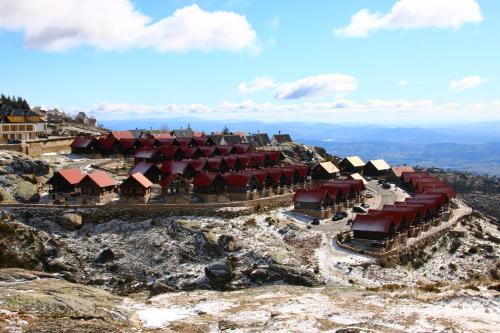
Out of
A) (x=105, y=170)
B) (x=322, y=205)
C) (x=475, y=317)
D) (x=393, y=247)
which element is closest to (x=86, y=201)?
(x=105, y=170)

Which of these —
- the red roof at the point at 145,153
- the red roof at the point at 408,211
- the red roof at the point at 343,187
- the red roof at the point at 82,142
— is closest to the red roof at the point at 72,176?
the red roof at the point at 145,153

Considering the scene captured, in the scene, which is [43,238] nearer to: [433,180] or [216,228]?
[216,228]

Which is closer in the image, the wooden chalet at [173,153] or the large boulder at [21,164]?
the large boulder at [21,164]

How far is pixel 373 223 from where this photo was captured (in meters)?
66.7

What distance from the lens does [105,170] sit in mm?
94812

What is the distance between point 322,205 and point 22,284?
151ft

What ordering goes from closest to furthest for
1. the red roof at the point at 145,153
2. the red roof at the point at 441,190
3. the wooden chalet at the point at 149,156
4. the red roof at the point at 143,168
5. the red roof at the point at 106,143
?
the red roof at the point at 143,168, the red roof at the point at 441,190, the wooden chalet at the point at 149,156, the red roof at the point at 145,153, the red roof at the point at 106,143

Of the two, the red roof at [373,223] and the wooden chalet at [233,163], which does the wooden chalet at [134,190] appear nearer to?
the wooden chalet at [233,163]

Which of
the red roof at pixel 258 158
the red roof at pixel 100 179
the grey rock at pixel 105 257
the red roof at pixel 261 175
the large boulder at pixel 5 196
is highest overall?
the red roof at pixel 258 158

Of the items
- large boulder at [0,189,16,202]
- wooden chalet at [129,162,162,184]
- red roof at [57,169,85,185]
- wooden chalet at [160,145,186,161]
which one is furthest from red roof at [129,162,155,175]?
large boulder at [0,189,16,202]

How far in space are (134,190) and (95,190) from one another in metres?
5.62

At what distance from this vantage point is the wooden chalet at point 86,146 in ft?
355

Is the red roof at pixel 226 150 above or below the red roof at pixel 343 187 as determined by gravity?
above

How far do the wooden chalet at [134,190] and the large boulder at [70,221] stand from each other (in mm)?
8402
